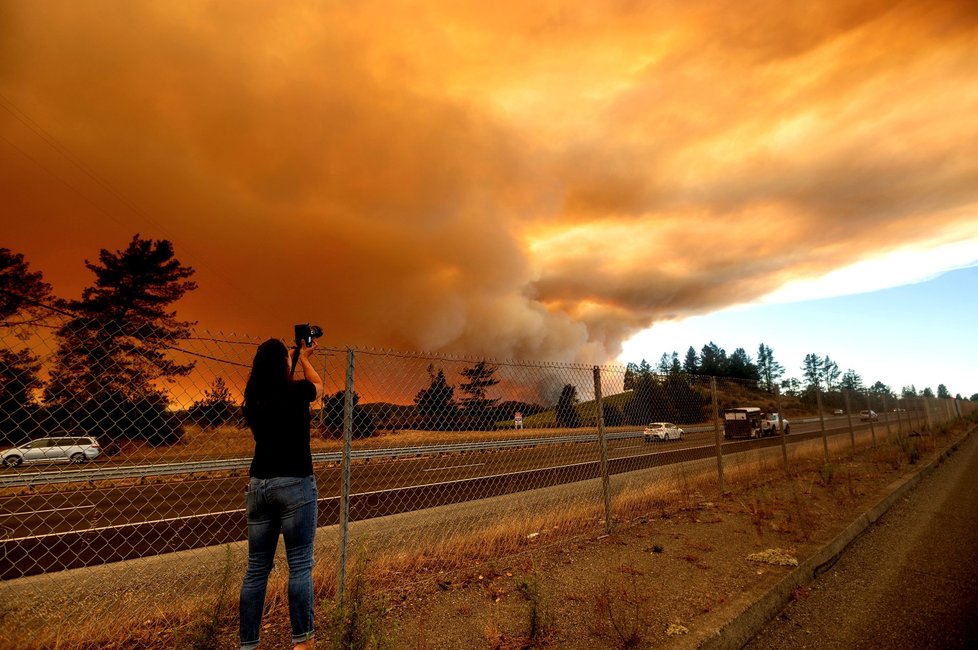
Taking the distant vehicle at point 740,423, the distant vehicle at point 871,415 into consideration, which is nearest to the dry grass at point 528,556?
the distant vehicle at point 871,415

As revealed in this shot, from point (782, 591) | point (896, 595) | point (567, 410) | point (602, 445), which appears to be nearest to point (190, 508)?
point (567, 410)

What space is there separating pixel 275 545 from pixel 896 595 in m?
5.09

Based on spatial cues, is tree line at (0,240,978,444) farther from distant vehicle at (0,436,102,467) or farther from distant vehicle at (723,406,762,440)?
distant vehicle at (723,406,762,440)

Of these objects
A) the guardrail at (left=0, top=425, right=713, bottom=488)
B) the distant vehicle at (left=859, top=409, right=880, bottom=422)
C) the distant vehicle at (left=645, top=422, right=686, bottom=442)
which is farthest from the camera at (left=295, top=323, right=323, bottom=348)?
the distant vehicle at (left=859, top=409, right=880, bottom=422)

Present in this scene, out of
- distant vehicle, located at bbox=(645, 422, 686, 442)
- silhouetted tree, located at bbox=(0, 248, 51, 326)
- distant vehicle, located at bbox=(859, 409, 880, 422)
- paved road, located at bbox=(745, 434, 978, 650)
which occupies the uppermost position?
silhouetted tree, located at bbox=(0, 248, 51, 326)

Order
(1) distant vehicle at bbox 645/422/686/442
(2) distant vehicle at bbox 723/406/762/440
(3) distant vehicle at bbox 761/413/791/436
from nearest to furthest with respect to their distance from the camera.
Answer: (1) distant vehicle at bbox 645/422/686/442 → (2) distant vehicle at bbox 723/406/762/440 → (3) distant vehicle at bbox 761/413/791/436

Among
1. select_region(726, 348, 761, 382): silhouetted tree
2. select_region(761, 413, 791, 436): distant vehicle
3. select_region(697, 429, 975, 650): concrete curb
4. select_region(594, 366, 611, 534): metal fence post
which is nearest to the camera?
select_region(697, 429, 975, 650): concrete curb

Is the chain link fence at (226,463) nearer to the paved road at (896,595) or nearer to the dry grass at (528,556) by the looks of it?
the dry grass at (528,556)

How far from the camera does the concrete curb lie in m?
3.07

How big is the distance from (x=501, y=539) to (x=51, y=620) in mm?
4234

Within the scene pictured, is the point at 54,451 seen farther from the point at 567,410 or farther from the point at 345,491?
the point at 567,410

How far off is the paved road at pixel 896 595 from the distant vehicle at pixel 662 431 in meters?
3.37

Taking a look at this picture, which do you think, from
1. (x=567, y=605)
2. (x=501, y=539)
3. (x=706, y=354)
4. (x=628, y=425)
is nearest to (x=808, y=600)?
(x=567, y=605)

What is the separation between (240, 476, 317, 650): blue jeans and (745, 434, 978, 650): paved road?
308cm
